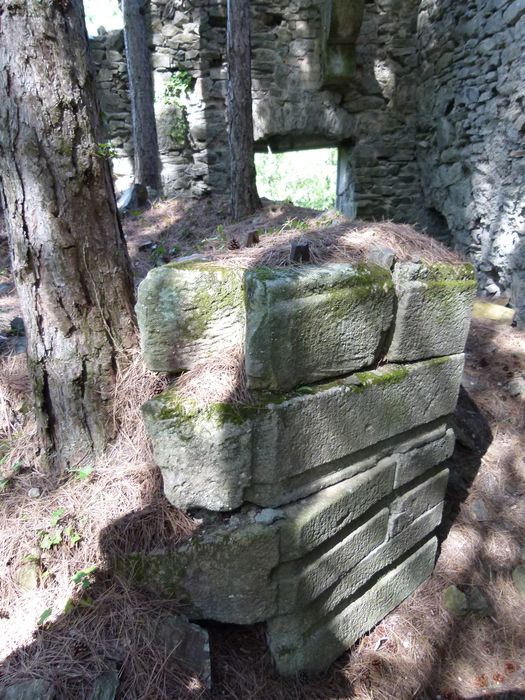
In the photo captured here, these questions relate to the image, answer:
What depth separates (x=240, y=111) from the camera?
4703mm

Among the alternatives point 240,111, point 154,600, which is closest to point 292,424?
point 154,600

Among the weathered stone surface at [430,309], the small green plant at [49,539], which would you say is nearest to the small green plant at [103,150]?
the weathered stone surface at [430,309]

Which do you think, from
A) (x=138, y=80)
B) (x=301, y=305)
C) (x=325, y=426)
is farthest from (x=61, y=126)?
(x=138, y=80)

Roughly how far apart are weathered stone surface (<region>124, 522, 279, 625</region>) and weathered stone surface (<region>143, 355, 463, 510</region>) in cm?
13

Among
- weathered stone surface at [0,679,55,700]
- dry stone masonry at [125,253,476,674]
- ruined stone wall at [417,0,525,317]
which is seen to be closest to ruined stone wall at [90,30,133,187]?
ruined stone wall at [417,0,525,317]

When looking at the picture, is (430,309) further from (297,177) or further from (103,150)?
(297,177)

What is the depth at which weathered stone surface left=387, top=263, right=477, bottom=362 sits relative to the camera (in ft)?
5.78

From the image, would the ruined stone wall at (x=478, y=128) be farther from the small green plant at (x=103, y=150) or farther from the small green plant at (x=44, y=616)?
the small green plant at (x=44, y=616)

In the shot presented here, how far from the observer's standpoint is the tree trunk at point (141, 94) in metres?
5.57

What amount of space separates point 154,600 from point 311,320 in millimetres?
1130

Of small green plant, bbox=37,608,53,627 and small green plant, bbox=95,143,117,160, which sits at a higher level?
small green plant, bbox=95,143,117,160

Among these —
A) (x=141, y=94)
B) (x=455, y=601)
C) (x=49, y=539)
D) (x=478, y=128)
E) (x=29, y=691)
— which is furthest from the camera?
(x=141, y=94)

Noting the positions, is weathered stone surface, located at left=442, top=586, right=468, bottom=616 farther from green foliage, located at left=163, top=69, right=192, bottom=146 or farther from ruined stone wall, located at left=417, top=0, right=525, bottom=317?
green foliage, located at left=163, top=69, right=192, bottom=146

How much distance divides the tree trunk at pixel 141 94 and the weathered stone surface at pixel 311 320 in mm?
5202
